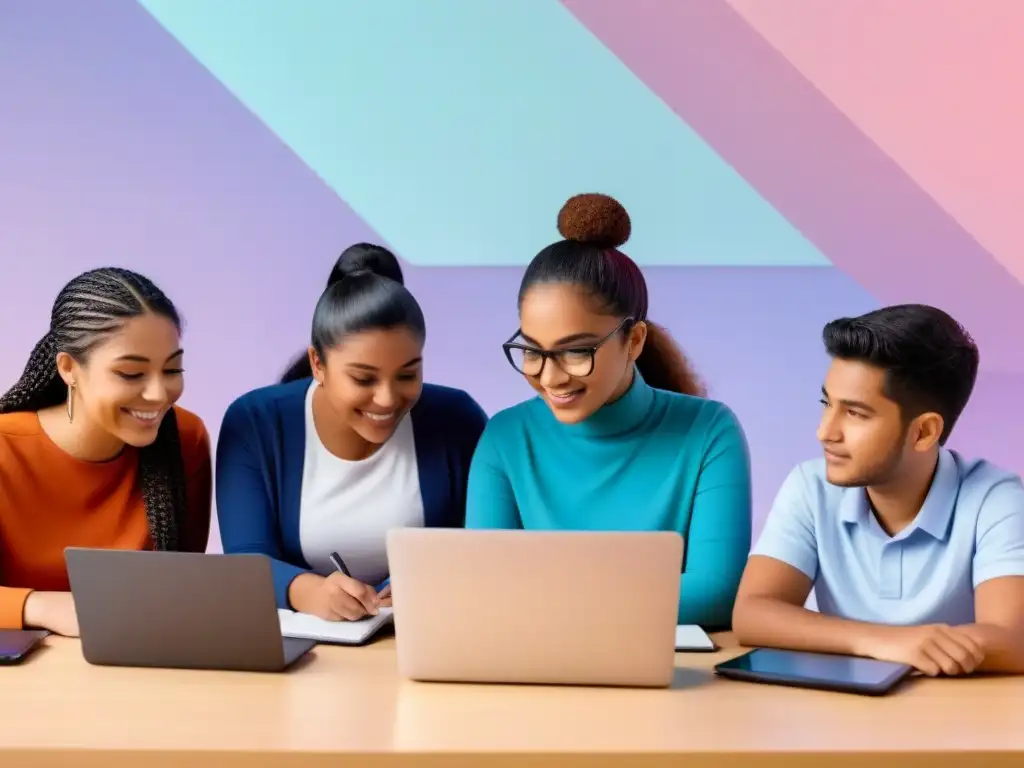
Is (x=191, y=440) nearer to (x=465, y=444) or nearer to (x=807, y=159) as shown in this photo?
(x=465, y=444)

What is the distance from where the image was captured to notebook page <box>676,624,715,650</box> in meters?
1.80

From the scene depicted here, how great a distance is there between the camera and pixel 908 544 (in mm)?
1912

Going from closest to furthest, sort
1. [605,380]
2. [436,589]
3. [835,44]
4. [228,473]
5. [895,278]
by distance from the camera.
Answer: [436,589] → [605,380] → [228,473] → [835,44] → [895,278]

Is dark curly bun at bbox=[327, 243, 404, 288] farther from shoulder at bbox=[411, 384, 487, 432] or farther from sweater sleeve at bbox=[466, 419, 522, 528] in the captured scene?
sweater sleeve at bbox=[466, 419, 522, 528]

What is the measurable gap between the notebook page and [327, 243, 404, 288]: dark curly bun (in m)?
0.99

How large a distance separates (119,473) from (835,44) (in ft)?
8.15

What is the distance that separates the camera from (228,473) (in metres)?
2.32

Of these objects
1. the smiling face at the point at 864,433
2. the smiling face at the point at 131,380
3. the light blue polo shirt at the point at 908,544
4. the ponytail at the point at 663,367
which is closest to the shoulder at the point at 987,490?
the light blue polo shirt at the point at 908,544

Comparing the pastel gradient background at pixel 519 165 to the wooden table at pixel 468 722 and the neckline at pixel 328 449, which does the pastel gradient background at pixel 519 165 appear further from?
the wooden table at pixel 468 722

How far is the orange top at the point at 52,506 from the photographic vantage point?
2197 millimetres

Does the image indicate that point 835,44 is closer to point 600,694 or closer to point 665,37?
point 665,37

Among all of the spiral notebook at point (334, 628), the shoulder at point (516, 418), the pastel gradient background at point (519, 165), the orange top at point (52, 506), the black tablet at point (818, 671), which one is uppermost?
the pastel gradient background at point (519, 165)

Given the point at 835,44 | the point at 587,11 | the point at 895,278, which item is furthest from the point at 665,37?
the point at 895,278

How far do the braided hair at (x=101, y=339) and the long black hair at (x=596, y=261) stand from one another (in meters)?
0.74
